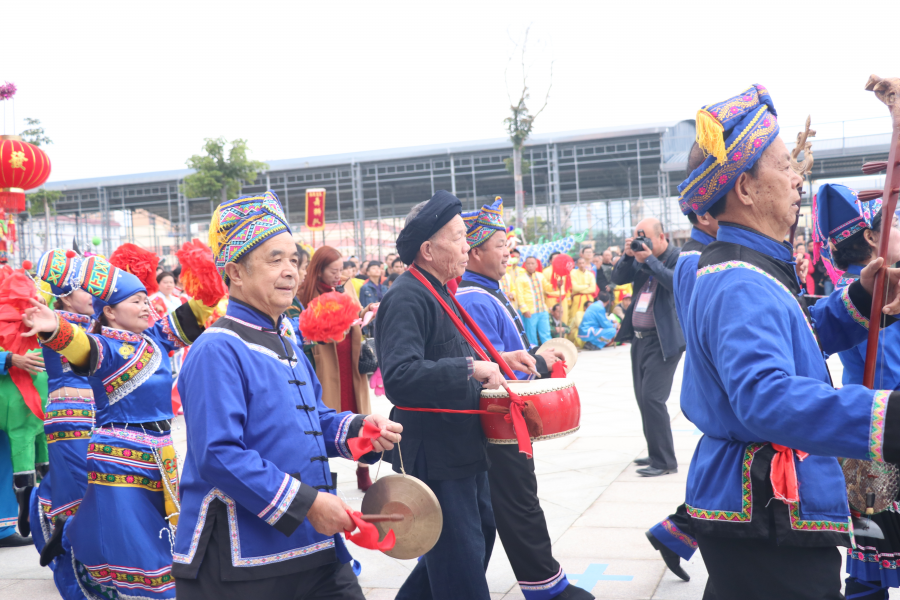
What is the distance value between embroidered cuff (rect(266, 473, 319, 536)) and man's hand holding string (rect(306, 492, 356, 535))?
0.07ft

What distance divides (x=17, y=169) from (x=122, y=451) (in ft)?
20.2

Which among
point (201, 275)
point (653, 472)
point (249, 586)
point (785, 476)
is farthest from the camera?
point (653, 472)

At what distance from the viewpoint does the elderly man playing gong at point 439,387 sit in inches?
110

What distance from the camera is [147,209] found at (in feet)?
91.7

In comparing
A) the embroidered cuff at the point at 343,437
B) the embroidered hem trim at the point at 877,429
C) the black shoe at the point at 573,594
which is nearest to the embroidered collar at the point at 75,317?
the embroidered cuff at the point at 343,437

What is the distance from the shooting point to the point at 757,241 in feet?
6.31

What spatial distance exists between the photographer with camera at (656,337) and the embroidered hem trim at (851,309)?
317 cm

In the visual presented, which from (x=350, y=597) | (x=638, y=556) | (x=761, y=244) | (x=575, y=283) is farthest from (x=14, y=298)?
(x=575, y=283)

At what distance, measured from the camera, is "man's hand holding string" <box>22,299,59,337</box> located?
2.93 meters

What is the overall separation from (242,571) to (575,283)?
13.6 m

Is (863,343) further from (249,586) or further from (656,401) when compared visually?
(656,401)

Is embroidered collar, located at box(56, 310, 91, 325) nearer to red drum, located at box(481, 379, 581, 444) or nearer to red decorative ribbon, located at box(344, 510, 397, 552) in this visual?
red drum, located at box(481, 379, 581, 444)

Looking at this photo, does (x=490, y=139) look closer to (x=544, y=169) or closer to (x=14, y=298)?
(x=544, y=169)

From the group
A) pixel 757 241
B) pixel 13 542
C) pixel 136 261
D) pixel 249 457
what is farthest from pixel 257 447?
pixel 13 542
